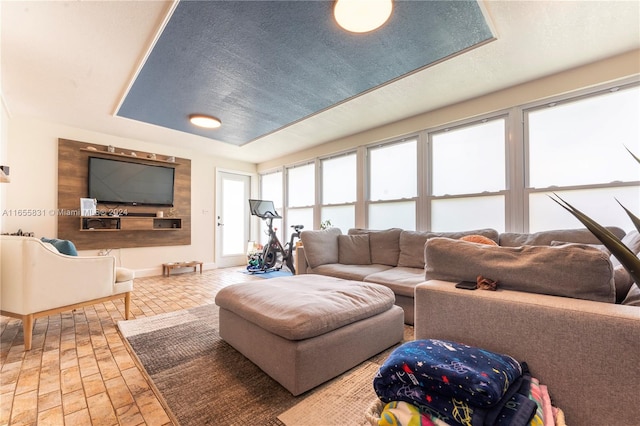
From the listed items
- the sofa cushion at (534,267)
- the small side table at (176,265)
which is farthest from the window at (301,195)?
the sofa cushion at (534,267)

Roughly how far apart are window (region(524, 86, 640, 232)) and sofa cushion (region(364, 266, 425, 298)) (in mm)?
1458

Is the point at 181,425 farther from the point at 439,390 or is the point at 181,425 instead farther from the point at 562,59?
the point at 562,59

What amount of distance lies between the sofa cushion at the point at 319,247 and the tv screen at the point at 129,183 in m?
3.16

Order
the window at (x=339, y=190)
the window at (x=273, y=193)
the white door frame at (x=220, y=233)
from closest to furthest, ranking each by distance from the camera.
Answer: the window at (x=339, y=190) → the white door frame at (x=220, y=233) → the window at (x=273, y=193)

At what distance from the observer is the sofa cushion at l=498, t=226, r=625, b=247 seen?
7.36 feet

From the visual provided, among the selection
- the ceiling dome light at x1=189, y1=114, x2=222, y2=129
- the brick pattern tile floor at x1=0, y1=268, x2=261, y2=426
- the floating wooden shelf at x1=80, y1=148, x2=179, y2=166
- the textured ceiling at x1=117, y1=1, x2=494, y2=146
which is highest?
the textured ceiling at x1=117, y1=1, x2=494, y2=146

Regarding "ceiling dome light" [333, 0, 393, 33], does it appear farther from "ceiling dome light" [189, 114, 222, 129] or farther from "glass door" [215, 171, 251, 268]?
"glass door" [215, 171, 251, 268]

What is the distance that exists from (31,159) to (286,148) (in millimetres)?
3937

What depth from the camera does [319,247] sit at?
12.0 ft

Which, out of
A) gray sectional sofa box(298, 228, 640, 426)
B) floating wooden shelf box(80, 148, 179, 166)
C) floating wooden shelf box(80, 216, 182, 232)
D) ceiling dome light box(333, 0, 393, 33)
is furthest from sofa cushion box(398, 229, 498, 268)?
floating wooden shelf box(80, 148, 179, 166)

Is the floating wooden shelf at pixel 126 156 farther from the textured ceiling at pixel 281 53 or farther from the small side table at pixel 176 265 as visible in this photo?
the small side table at pixel 176 265

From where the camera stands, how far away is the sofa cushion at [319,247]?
3572 millimetres

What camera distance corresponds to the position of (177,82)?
282 centimetres

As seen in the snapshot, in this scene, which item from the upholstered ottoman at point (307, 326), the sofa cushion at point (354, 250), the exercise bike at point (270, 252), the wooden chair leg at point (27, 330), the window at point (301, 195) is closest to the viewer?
the upholstered ottoman at point (307, 326)
